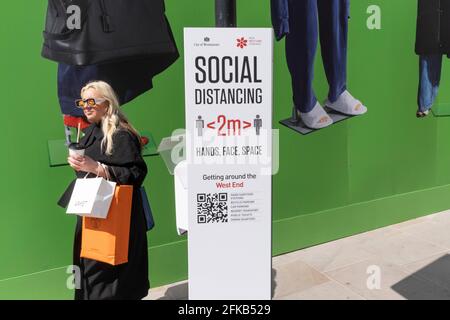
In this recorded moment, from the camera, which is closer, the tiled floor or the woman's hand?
the woman's hand

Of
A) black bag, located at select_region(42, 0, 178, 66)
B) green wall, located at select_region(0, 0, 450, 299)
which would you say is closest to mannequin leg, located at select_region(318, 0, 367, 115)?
green wall, located at select_region(0, 0, 450, 299)

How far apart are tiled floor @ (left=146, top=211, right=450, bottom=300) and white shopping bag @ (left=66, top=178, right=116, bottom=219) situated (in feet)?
5.58

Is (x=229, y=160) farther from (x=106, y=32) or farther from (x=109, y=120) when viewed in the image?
(x=106, y=32)

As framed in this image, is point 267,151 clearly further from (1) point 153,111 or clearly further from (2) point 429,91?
(2) point 429,91

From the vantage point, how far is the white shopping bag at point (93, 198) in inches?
104

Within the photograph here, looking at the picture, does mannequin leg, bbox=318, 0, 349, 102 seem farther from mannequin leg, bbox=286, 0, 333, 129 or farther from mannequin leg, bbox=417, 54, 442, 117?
mannequin leg, bbox=417, 54, 442, 117

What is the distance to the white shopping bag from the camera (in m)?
2.63

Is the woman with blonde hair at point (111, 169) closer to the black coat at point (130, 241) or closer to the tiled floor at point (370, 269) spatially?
the black coat at point (130, 241)

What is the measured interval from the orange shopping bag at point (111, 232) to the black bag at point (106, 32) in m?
1.57

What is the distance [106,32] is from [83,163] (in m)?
1.57

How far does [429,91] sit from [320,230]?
2.69 m

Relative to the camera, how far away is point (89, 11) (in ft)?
12.0

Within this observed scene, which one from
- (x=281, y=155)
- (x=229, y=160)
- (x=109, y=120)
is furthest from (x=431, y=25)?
(x=109, y=120)

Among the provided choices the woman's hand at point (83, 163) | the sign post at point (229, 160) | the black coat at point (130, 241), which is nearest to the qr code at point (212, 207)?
the sign post at point (229, 160)
